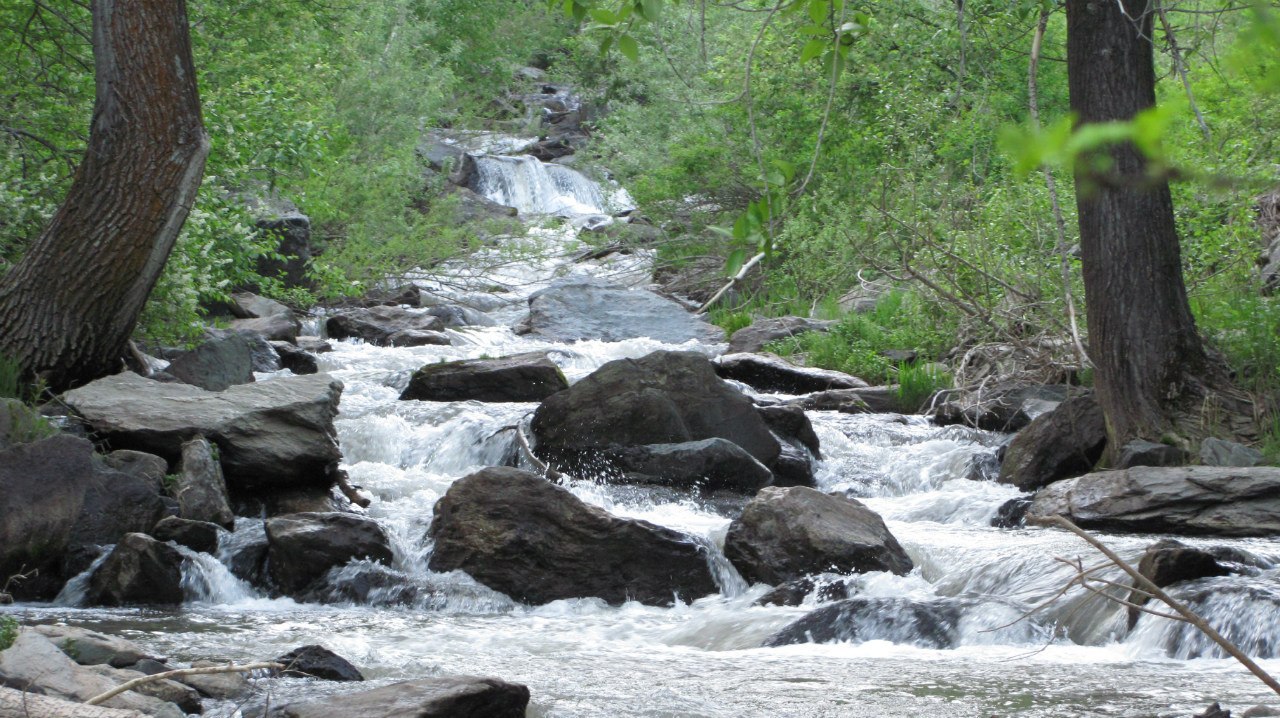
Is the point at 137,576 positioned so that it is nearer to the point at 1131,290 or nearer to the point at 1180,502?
the point at 1180,502

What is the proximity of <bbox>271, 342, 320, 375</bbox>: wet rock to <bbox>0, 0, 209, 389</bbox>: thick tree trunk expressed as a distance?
175 inches

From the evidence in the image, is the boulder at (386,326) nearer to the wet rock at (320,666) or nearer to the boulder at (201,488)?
the boulder at (201,488)

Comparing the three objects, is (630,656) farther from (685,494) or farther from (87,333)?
(87,333)

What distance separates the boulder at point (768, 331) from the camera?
15172 millimetres

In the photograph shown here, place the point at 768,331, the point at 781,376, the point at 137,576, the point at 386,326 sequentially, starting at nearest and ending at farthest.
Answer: the point at 137,576 → the point at 781,376 → the point at 768,331 → the point at 386,326

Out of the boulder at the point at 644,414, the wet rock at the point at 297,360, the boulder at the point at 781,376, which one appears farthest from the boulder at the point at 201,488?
the boulder at the point at 781,376

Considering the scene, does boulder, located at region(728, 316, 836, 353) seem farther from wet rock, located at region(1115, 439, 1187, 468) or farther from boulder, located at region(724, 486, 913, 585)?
boulder, located at region(724, 486, 913, 585)

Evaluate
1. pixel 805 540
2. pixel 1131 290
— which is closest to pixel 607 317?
pixel 1131 290

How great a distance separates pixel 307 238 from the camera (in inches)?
664

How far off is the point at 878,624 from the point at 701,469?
3375mm

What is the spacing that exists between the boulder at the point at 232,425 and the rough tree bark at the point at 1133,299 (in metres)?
5.43

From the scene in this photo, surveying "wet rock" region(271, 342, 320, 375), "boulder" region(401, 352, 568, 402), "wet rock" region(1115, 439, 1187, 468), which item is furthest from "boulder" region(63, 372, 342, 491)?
"wet rock" region(1115, 439, 1187, 468)

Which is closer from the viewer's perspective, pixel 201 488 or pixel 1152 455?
pixel 201 488

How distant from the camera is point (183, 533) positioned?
24.1ft
